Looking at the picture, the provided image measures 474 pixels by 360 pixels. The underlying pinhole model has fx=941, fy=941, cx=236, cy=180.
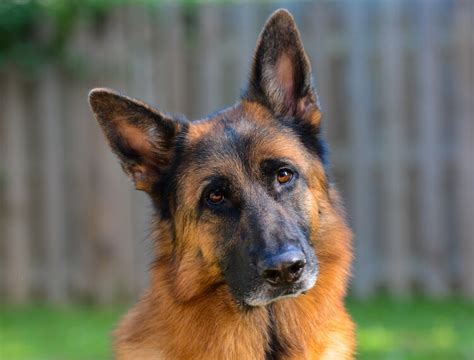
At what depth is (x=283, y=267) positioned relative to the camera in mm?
4199

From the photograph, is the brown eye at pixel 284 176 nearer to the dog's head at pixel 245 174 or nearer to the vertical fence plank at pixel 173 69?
the dog's head at pixel 245 174

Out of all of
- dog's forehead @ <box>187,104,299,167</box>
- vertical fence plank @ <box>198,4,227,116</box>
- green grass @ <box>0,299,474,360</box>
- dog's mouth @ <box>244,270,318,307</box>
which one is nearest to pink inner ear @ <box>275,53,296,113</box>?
dog's forehead @ <box>187,104,299,167</box>

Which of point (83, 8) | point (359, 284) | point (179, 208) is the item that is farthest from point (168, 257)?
point (83, 8)

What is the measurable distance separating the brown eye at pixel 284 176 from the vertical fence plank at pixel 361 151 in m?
5.43

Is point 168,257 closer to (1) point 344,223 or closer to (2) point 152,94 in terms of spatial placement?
(1) point 344,223

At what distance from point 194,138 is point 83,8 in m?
5.97

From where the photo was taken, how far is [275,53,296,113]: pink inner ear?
4859mm

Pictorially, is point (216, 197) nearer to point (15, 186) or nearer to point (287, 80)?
point (287, 80)

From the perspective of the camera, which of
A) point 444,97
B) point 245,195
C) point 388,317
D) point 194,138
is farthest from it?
point 444,97

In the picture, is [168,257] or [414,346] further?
[414,346]

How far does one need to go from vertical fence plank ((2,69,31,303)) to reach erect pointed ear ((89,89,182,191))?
19.0 feet

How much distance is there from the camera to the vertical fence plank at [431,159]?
386 inches

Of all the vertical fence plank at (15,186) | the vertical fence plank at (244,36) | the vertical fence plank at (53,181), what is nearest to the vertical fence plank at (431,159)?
the vertical fence plank at (244,36)

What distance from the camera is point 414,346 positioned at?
794cm
